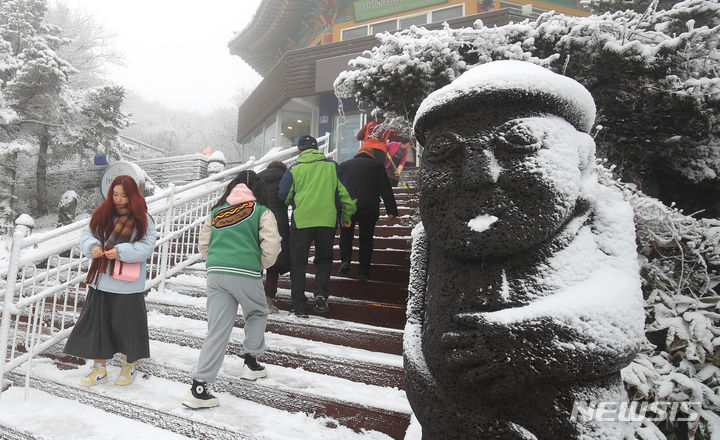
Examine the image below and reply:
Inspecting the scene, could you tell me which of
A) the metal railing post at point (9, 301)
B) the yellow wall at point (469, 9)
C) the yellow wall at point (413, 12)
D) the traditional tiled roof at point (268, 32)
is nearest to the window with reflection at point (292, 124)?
the yellow wall at point (413, 12)

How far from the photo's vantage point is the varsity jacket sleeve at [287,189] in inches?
161

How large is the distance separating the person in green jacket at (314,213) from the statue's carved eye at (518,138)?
277 cm

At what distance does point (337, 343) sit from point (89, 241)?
2068mm

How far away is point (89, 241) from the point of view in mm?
3152

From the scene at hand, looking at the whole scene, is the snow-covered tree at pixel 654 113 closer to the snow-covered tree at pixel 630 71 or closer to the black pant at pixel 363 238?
the snow-covered tree at pixel 630 71

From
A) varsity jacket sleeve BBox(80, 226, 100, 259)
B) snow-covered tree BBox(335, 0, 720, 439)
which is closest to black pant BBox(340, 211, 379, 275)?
snow-covered tree BBox(335, 0, 720, 439)

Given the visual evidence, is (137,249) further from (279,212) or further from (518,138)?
(518,138)

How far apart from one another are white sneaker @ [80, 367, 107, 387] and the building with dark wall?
A: 9991mm

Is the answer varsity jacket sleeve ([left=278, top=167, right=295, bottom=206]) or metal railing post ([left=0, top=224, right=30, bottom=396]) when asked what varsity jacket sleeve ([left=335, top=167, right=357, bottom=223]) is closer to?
varsity jacket sleeve ([left=278, top=167, right=295, bottom=206])

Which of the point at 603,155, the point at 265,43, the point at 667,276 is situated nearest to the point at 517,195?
the point at 667,276

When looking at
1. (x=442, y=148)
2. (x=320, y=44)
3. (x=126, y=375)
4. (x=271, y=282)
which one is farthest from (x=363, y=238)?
(x=320, y=44)

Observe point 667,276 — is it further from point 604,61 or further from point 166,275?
point 166,275

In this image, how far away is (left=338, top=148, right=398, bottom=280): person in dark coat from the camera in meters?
4.57

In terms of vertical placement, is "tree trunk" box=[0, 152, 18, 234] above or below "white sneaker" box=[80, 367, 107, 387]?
above
